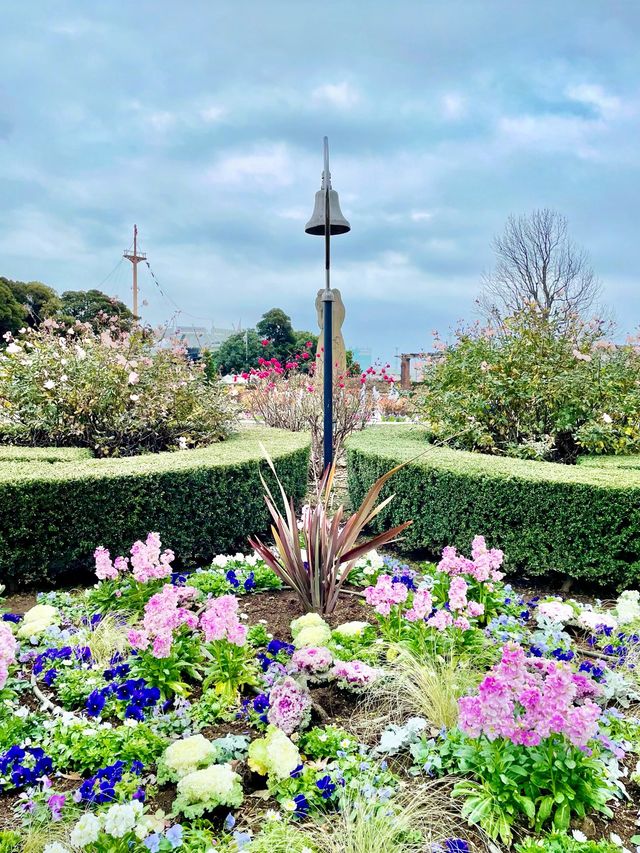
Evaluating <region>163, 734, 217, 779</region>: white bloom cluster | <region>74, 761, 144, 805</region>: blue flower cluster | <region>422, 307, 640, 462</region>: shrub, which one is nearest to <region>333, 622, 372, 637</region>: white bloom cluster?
<region>163, 734, 217, 779</region>: white bloom cluster

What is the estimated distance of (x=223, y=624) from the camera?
227cm

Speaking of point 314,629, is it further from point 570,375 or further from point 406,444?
point 570,375

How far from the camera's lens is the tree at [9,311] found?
21203 millimetres

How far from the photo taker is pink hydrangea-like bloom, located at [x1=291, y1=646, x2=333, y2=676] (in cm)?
236

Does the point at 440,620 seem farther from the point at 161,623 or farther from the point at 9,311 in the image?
the point at 9,311

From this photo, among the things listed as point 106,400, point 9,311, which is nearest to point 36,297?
point 9,311

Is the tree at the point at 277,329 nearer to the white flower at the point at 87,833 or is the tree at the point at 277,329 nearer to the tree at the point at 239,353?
the tree at the point at 239,353

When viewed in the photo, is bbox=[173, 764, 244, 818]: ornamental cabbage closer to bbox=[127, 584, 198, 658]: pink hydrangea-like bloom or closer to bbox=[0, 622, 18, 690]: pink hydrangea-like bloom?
bbox=[127, 584, 198, 658]: pink hydrangea-like bloom

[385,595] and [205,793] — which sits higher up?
[385,595]

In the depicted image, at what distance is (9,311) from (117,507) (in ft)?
65.4

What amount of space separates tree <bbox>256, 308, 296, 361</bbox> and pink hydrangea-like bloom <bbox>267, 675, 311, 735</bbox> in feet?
83.7

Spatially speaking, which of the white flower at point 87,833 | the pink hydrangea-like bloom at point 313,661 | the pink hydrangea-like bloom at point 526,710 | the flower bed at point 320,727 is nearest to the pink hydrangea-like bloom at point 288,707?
the flower bed at point 320,727

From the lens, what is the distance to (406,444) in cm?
572

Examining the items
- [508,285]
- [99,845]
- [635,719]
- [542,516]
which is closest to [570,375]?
[542,516]
